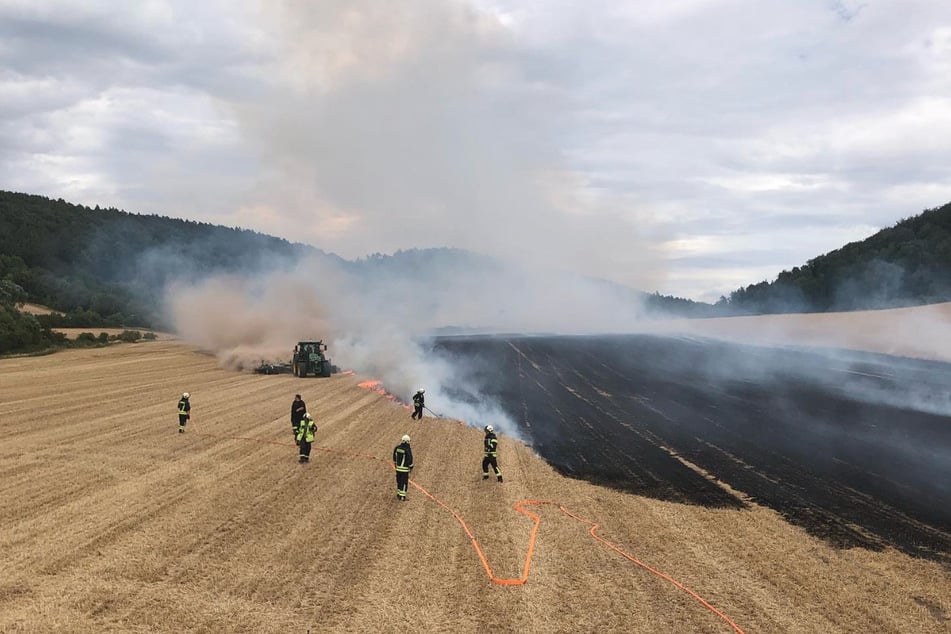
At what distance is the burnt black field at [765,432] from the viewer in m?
19.0

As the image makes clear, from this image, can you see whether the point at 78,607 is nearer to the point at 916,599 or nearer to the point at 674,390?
the point at 916,599

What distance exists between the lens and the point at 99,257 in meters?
123

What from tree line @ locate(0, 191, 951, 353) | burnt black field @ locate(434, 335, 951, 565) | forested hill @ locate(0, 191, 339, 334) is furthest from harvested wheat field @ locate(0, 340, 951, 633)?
forested hill @ locate(0, 191, 339, 334)

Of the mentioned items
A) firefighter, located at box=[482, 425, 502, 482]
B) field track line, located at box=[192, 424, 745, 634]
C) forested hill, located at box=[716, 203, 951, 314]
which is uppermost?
forested hill, located at box=[716, 203, 951, 314]

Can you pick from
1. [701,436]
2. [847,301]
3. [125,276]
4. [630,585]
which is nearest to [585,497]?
[630,585]

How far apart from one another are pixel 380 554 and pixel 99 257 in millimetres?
134246

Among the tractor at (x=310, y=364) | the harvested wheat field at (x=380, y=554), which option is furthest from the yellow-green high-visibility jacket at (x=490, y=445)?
the tractor at (x=310, y=364)

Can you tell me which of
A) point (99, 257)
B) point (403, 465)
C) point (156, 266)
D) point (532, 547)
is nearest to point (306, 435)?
point (403, 465)

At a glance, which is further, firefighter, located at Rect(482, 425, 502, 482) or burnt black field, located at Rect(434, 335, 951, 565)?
firefighter, located at Rect(482, 425, 502, 482)

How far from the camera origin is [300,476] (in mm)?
19625

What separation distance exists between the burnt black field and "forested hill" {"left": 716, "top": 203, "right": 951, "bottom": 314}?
34.1m

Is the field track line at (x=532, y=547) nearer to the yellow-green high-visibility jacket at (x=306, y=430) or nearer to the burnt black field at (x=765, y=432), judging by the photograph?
the yellow-green high-visibility jacket at (x=306, y=430)

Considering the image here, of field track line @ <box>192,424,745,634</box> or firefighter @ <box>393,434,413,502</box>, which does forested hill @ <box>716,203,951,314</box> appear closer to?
field track line @ <box>192,424,745,634</box>

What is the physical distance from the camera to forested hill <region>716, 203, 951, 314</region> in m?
84.1
